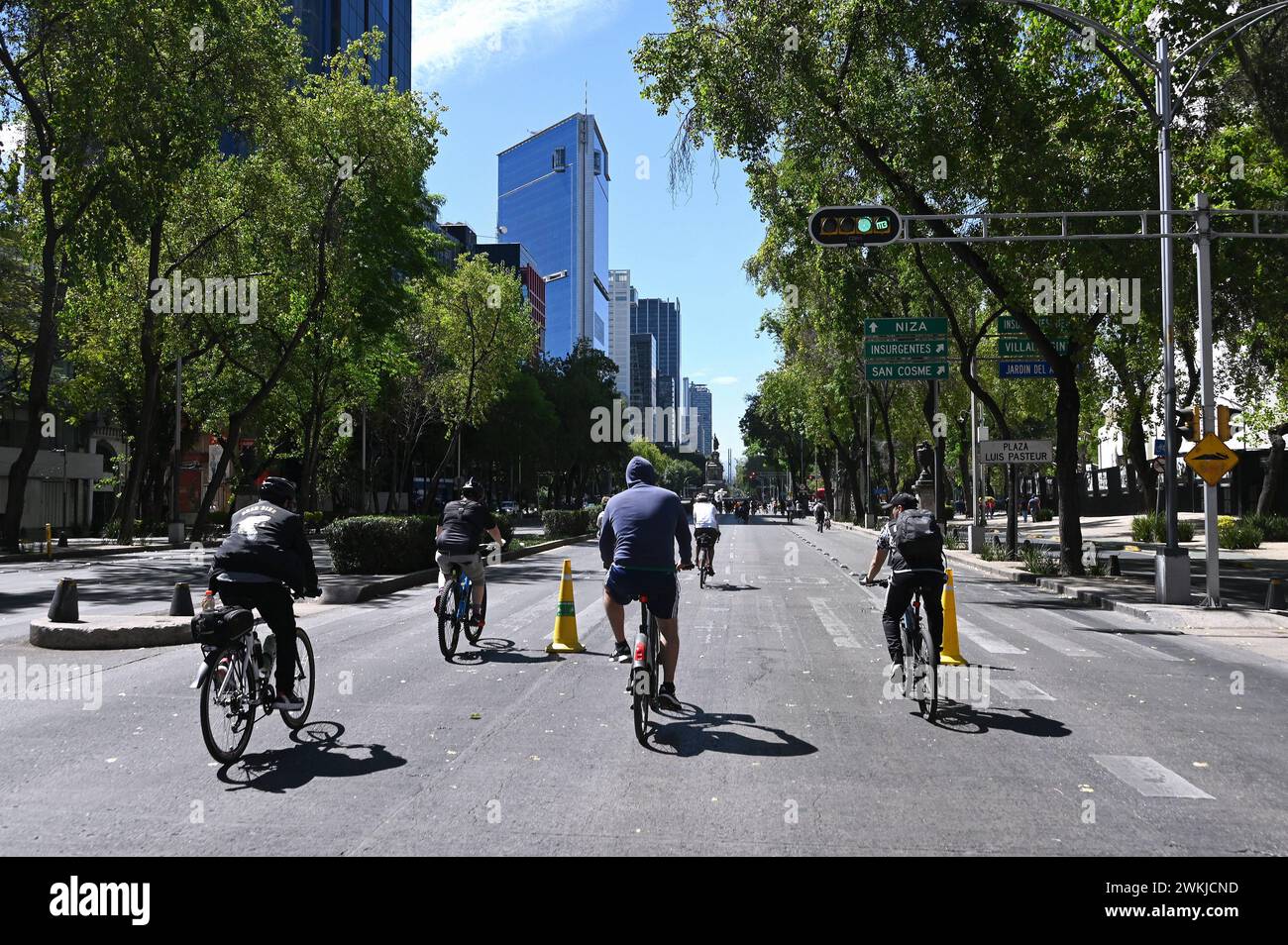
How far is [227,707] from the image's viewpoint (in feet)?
21.8

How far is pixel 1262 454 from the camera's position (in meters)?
50.2

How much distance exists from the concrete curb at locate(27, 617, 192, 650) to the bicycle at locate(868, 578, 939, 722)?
7997 mm

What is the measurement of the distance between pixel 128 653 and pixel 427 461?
68.3 meters

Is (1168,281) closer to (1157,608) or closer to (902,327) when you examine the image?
(1157,608)

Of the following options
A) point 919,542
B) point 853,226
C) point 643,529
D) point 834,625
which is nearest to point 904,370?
point 853,226

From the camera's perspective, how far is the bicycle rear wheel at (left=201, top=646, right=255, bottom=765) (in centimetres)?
640

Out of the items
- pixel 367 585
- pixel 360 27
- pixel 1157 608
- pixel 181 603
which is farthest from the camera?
pixel 360 27

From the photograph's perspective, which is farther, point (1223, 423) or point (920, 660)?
point (1223, 423)

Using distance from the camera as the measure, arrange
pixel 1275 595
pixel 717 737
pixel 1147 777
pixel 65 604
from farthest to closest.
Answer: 1. pixel 1275 595
2. pixel 65 604
3. pixel 717 737
4. pixel 1147 777

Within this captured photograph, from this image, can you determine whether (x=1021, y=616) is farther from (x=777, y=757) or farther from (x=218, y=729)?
(x=218, y=729)

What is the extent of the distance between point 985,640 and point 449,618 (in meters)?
6.40

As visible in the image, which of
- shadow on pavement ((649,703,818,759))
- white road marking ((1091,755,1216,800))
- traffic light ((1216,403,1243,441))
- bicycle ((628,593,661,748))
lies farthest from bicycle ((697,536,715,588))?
white road marking ((1091,755,1216,800))

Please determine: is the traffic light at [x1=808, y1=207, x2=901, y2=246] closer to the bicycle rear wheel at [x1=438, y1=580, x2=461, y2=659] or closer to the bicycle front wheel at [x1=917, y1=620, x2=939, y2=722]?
the bicycle rear wheel at [x1=438, y1=580, x2=461, y2=659]

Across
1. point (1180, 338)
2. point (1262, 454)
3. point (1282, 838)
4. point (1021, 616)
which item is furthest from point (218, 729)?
point (1262, 454)
